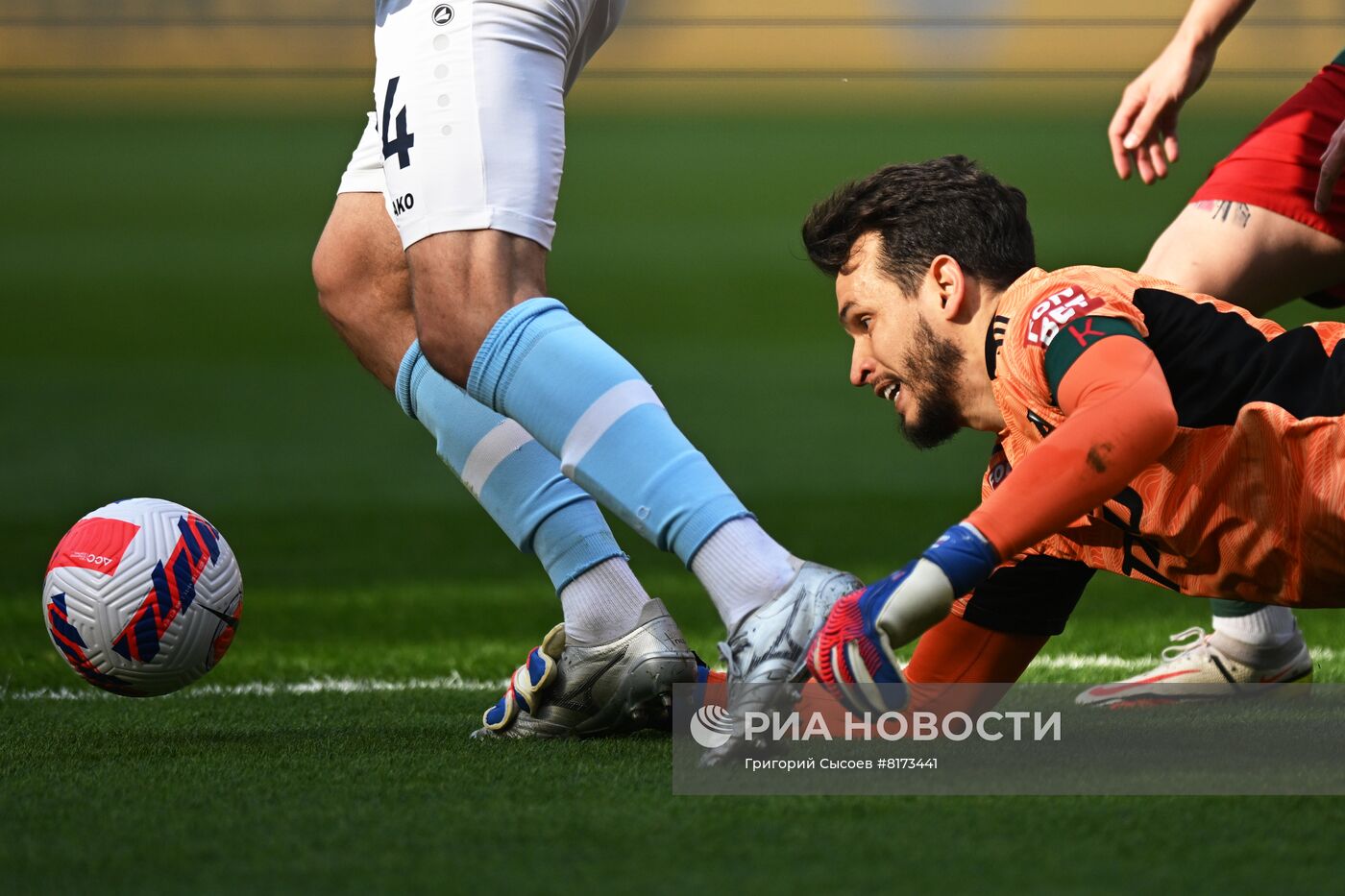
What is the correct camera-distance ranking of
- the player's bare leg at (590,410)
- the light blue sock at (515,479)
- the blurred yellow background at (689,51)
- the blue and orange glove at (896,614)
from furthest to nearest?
the blurred yellow background at (689,51) → the light blue sock at (515,479) → the player's bare leg at (590,410) → the blue and orange glove at (896,614)

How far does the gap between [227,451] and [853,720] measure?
18.2 ft

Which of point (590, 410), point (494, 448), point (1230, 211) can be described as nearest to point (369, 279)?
point (494, 448)

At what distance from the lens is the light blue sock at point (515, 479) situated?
2.49 metres

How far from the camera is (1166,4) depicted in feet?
81.0

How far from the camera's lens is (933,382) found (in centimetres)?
228

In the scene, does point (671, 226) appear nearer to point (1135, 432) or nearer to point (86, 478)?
point (86, 478)

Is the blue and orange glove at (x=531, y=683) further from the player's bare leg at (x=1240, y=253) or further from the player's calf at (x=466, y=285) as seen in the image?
the player's bare leg at (x=1240, y=253)

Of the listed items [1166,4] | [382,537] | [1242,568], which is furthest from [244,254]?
[1242,568]

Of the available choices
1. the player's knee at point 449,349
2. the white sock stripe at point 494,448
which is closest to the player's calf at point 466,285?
the player's knee at point 449,349

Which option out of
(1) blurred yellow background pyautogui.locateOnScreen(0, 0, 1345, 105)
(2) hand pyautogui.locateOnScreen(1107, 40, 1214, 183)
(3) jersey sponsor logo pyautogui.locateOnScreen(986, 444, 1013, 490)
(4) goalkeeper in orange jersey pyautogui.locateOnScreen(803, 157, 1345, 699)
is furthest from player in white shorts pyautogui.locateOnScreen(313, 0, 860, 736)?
(1) blurred yellow background pyautogui.locateOnScreen(0, 0, 1345, 105)

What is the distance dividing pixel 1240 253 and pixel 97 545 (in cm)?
187

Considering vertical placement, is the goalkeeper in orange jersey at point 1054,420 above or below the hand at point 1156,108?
below

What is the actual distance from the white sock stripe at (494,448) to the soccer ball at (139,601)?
1.37 ft

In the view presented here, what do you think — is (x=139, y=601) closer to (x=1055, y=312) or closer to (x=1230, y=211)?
(x=1055, y=312)
